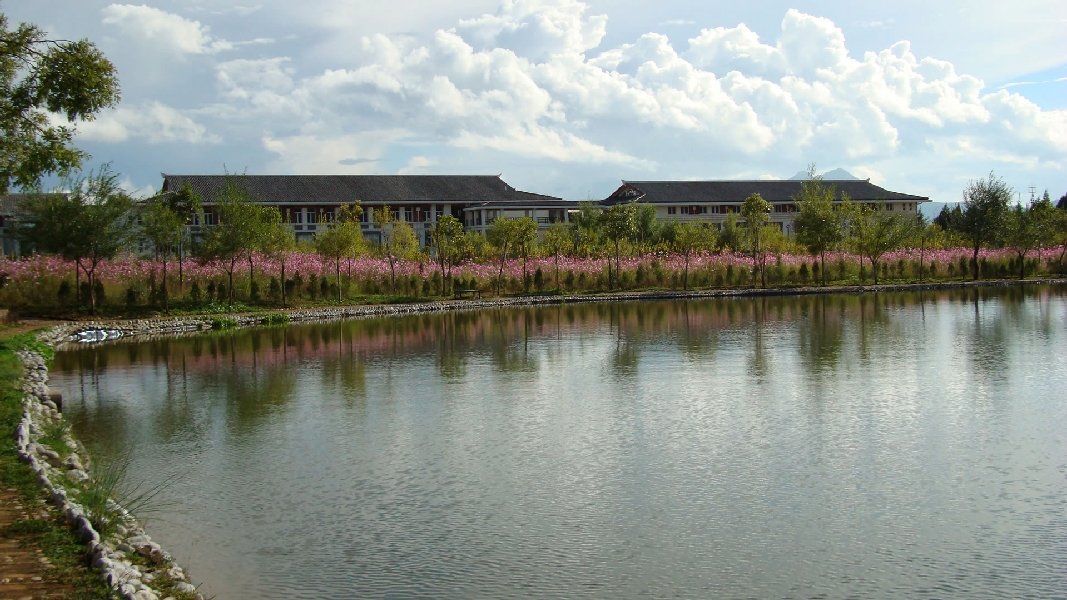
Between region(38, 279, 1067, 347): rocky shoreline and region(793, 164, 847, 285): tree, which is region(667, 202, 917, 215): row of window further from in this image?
region(38, 279, 1067, 347): rocky shoreline

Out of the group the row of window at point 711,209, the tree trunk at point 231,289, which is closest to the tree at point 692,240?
the row of window at point 711,209

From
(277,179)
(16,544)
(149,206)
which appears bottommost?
(16,544)

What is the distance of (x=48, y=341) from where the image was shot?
28.6 meters

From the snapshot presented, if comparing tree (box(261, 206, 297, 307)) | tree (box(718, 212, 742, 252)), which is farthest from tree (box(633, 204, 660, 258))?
tree (box(261, 206, 297, 307))

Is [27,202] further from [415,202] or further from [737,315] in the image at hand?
[415,202]

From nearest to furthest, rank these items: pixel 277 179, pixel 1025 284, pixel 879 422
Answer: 1. pixel 879 422
2. pixel 1025 284
3. pixel 277 179

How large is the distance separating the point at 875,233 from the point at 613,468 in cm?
4373

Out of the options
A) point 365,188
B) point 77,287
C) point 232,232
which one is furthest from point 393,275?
point 365,188

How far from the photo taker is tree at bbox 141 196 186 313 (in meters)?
37.1

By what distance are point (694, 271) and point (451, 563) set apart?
4399cm

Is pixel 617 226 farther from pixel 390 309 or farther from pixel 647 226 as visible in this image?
pixel 647 226

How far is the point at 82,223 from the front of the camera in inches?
1361

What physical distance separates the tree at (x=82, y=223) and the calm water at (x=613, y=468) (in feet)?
43.9

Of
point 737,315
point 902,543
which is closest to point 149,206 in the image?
point 737,315
